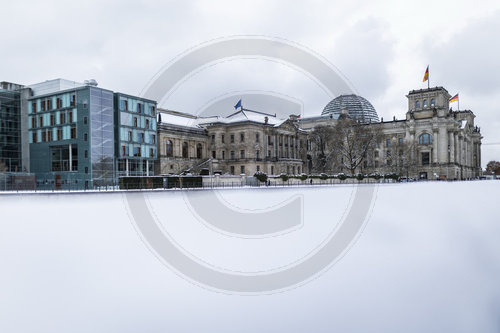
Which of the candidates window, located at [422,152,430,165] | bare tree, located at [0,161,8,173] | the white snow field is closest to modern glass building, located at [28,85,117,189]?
bare tree, located at [0,161,8,173]

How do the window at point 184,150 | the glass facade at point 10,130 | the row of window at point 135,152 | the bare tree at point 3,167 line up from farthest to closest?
the window at point 184,150, the glass facade at point 10,130, the row of window at point 135,152, the bare tree at point 3,167

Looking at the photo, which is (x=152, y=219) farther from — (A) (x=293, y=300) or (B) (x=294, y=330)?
(B) (x=294, y=330)

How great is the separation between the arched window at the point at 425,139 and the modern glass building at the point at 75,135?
78120mm

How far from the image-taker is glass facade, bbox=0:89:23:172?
59625 mm

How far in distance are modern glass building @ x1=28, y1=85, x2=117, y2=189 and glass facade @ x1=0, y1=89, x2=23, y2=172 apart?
500 centimetres

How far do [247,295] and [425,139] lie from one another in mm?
102212

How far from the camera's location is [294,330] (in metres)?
6.69

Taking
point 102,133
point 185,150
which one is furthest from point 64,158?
point 185,150

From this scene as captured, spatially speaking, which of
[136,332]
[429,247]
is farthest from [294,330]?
[429,247]

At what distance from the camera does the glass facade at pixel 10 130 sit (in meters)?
59.6

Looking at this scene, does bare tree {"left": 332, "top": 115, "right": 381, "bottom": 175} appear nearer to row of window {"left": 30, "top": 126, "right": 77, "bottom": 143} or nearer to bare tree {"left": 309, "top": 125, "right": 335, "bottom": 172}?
bare tree {"left": 309, "top": 125, "right": 335, "bottom": 172}

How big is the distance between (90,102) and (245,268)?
48.9 meters

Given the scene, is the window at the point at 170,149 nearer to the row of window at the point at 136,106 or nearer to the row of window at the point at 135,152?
the row of window at the point at 135,152

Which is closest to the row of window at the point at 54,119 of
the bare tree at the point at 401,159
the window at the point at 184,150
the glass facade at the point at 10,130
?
the glass facade at the point at 10,130
